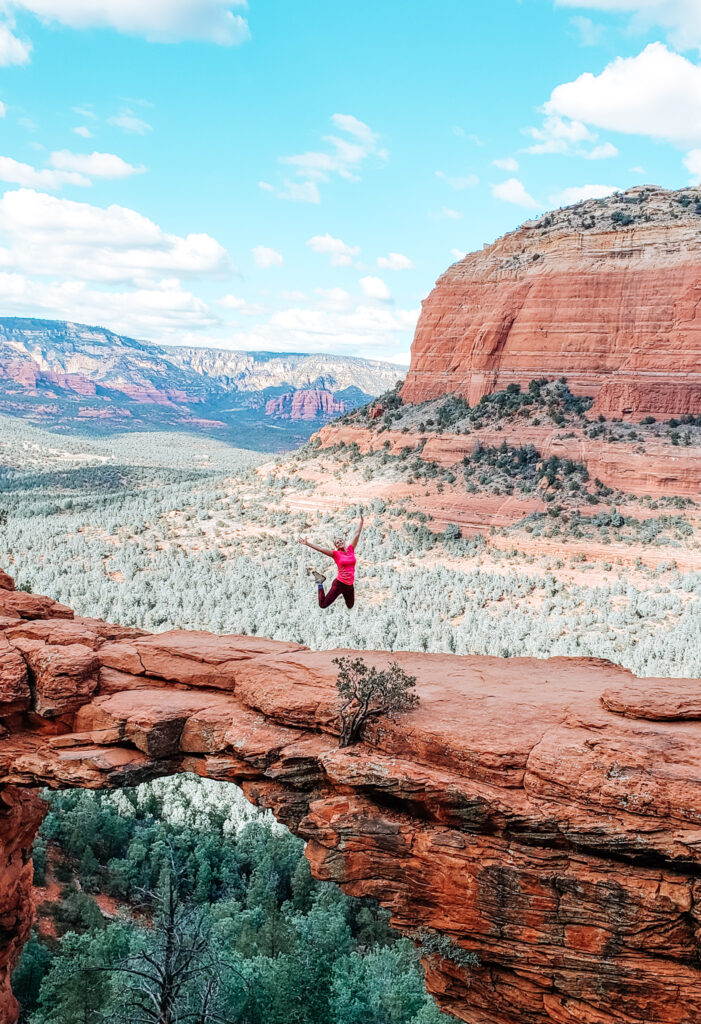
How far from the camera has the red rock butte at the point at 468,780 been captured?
8.01 meters

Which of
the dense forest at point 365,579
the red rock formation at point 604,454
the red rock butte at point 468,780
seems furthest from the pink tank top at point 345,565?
the red rock formation at point 604,454

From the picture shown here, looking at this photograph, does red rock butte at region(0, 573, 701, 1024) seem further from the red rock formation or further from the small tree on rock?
the red rock formation

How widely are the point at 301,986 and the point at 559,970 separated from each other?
9167mm

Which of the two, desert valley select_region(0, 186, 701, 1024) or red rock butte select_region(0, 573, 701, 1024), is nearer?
red rock butte select_region(0, 573, 701, 1024)

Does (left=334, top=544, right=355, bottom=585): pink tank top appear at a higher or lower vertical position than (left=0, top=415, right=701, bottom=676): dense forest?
higher

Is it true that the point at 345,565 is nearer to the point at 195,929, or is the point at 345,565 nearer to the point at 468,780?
the point at 468,780

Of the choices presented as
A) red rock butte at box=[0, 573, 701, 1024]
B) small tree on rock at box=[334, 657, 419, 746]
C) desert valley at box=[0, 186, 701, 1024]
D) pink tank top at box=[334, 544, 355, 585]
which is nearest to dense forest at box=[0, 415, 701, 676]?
desert valley at box=[0, 186, 701, 1024]

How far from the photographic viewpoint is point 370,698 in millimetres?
9555

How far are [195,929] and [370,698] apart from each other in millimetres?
7630

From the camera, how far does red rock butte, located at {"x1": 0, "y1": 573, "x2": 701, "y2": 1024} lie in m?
8.01

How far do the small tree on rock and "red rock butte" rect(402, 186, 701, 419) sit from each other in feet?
142

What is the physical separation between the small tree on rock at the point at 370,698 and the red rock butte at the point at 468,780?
204mm

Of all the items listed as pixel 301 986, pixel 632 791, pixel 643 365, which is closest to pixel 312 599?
pixel 301 986

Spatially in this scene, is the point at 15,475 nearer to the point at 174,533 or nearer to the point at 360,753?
the point at 174,533
